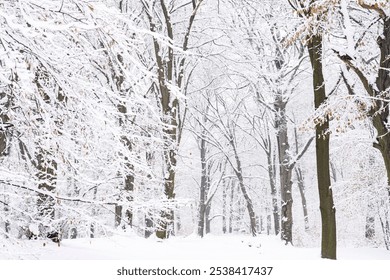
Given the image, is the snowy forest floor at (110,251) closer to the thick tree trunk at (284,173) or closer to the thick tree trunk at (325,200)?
the thick tree trunk at (325,200)

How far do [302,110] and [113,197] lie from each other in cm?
2187

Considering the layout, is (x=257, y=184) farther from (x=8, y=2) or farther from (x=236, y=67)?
(x=8, y=2)

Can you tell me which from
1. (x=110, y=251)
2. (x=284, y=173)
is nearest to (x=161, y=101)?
(x=284, y=173)

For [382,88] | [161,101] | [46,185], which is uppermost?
[161,101]

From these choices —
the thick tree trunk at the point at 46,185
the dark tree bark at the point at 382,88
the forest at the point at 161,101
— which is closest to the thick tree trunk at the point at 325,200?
the forest at the point at 161,101

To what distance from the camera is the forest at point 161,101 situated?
4.09 m

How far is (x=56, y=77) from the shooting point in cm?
395

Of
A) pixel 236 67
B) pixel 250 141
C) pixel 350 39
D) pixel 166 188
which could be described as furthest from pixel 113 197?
pixel 250 141

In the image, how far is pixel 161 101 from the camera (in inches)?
496

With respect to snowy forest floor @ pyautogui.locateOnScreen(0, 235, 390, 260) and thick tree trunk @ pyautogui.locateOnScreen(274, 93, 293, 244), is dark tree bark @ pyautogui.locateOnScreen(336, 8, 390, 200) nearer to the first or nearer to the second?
snowy forest floor @ pyautogui.locateOnScreen(0, 235, 390, 260)

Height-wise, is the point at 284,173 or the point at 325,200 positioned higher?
the point at 284,173

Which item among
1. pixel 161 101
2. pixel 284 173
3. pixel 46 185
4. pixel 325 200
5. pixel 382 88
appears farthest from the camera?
pixel 284 173

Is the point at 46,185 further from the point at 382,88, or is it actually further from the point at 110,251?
the point at 382,88

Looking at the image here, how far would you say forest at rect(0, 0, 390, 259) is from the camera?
4094 mm
